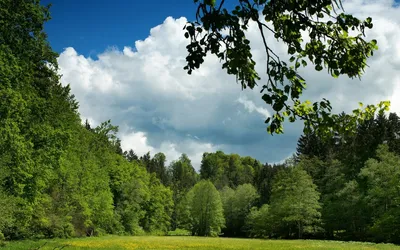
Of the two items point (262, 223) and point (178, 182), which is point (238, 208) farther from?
point (178, 182)

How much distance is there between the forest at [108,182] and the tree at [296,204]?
206 mm

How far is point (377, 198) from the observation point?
48.7 metres

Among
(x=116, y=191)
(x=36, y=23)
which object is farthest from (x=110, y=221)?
(x=36, y=23)

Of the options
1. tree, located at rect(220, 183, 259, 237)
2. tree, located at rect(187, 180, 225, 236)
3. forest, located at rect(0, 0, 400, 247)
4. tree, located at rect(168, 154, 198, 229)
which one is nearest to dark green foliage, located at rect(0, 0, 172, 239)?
forest, located at rect(0, 0, 400, 247)

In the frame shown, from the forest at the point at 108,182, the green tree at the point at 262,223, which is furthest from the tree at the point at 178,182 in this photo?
the green tree at the point at 262,223

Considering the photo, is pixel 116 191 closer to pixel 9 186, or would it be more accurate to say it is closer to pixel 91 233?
pixel 91 233

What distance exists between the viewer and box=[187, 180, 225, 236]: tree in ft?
306

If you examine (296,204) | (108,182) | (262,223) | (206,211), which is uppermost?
(108,182)

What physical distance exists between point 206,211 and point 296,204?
3515cm

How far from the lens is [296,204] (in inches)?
2520

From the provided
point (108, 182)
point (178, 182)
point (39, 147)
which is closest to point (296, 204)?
point (108, 182)

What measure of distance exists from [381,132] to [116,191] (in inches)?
2042

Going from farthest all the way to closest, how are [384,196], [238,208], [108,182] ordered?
[238,208], [108,182], [384,196]

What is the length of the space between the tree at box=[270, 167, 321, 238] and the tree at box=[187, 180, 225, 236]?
24049 millimetres
